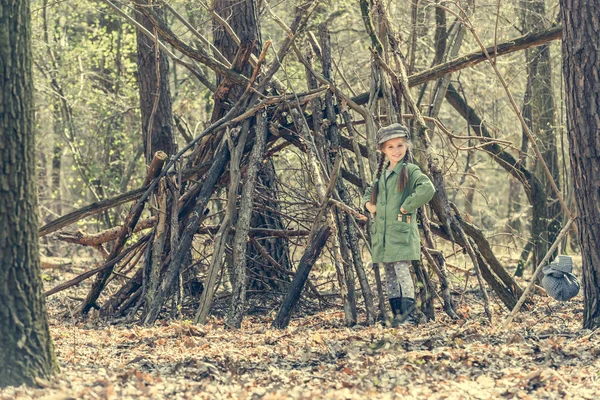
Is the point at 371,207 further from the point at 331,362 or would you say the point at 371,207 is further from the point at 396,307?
the point at 331,362

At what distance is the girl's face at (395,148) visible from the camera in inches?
259

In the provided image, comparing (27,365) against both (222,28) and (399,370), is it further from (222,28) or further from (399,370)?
(222,28)

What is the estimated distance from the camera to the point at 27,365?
4.37m

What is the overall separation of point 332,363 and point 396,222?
165 centimetres

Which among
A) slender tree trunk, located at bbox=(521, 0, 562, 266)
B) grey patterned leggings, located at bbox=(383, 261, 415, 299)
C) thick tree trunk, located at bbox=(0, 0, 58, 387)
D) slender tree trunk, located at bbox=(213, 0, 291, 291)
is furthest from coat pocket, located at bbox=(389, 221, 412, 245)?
slender tree trunk, located at bbox=(521, 0, 562, 266)

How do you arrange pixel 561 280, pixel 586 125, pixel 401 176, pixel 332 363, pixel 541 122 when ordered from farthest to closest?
1. pixel 541 122
2. pixel 561 280
3. pixel 401 176
4. pixel 586 125
5. pixel 332 363

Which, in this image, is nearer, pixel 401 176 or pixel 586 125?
pixel 586 125

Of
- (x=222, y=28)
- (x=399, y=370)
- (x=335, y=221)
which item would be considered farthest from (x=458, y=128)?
(x=399, y=370)

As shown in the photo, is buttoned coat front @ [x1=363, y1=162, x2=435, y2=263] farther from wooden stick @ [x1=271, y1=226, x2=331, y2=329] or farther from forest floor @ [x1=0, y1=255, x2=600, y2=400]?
forest floor @ [x1=0, y1=255, x2=600, y2=400]

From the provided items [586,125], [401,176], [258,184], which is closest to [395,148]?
[401,176]

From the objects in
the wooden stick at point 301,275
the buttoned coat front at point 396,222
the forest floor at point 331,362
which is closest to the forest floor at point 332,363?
the forest floor at point 331,362

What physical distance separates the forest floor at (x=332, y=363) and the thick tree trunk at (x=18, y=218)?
0.18 m

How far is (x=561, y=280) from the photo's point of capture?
6.83m

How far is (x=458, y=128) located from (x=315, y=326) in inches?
806
